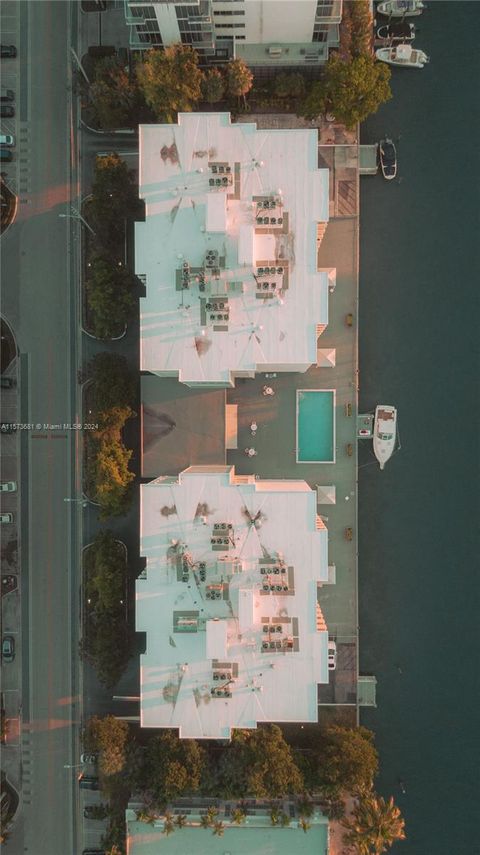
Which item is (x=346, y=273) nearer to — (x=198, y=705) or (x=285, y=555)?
(x=285, y=555)

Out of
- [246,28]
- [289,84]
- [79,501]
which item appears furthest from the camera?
[79,501]

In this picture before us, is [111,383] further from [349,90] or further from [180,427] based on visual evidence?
[349,90]

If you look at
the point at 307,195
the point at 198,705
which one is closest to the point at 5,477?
the point at 198,705

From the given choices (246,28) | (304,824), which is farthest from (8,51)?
(304,824)

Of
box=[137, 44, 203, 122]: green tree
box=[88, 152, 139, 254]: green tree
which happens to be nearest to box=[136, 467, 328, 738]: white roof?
box=[88, 152, 139, 254]: green tree

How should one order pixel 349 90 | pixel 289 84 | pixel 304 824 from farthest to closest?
pixel 289 84, pixel 304 824, pixel 349 90

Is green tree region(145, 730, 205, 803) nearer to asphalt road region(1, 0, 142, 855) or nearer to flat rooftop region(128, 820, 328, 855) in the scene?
flat rooftop region(128, 820, 328, 855)
